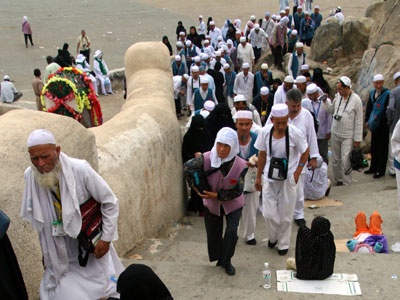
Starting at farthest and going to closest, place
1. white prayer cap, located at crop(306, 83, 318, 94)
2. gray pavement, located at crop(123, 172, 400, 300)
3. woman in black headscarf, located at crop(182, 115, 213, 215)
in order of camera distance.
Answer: white prayer cap, located at crop(306, 83, 318, 94), woman in black headscarf, located at crop(182, 115, 213, 215), gray pavement, located at crop(123, 172, 400, 300)

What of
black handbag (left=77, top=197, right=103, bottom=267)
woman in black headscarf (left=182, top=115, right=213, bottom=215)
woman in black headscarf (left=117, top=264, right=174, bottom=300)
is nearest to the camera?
woman in black headscarf (left=117, top=264, right=174, bottom=300)

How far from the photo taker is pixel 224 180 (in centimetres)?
536

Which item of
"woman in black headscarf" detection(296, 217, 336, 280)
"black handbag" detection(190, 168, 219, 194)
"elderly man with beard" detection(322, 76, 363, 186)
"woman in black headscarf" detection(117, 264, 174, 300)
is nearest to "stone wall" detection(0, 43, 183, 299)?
"black handbag" detection(190, 168, 219, 194)

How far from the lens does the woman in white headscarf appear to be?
527 cm

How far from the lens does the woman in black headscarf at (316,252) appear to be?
16.6 feet

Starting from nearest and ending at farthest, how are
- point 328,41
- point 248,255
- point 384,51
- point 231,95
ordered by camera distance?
1. point 248,255
2. point 384,51
3. point 231,95
4. point 328,41

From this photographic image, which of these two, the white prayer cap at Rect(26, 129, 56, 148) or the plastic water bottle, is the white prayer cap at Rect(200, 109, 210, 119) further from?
the white prayer cap at Rect(26, 129, 56, 148)

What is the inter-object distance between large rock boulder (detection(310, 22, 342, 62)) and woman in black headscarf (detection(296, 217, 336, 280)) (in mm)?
11464

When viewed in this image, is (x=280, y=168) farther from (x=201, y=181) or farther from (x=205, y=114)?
(x=205, y=114)

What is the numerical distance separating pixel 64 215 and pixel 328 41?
13.2 meters

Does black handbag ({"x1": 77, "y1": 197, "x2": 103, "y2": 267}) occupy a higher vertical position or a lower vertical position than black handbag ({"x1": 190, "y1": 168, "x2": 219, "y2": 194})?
higher

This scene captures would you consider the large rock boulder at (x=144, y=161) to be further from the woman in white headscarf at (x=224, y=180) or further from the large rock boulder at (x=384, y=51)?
the large rock boulder at (x=384, y=51)

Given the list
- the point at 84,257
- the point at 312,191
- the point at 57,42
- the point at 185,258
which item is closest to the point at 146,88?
the point at 312,191

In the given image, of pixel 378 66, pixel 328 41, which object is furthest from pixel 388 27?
pixel 328 41
